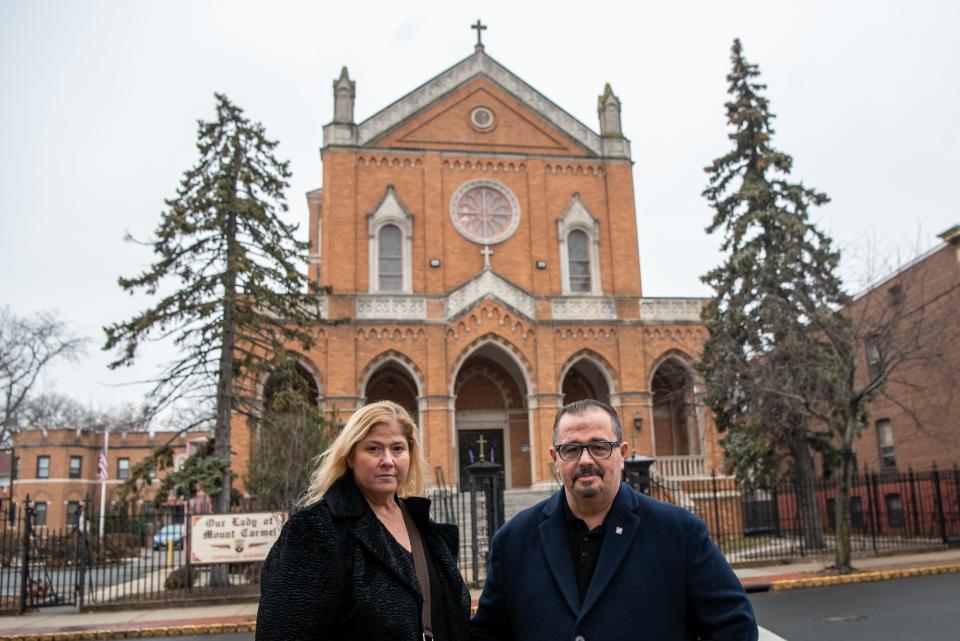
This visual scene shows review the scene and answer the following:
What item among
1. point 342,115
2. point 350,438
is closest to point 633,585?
point 350,438

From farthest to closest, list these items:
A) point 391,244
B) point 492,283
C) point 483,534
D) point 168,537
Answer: point 168,537 → point 391,244 → point 492,283 → point 483,534

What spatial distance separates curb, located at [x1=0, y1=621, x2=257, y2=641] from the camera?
11.3 metres

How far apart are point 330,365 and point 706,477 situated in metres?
12.3

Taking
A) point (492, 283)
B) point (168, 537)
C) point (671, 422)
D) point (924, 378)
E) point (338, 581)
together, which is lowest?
point (168, 537)

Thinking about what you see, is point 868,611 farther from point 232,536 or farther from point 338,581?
point 232,536

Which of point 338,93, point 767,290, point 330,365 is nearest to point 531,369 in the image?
point 330,365

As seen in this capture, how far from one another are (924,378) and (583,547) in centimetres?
2365

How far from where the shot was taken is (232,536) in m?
14.7

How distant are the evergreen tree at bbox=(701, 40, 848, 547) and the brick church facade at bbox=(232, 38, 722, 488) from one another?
4054 millimetres

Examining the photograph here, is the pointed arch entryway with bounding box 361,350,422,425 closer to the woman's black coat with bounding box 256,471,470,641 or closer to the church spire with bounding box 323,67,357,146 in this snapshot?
the church spire with bounding box 323,67,357,146

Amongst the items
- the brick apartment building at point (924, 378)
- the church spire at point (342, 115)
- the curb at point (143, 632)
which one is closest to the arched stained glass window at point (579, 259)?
the church spire at point (342, 115)

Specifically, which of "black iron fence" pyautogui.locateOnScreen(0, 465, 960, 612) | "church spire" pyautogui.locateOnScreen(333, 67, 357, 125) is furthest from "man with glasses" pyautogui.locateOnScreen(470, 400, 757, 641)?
"church spire" pyautogui.locateOnScreen(333, 67, 357, 125)

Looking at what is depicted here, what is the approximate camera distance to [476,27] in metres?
29.8

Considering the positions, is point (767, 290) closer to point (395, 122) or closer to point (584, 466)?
point (395, 122)
